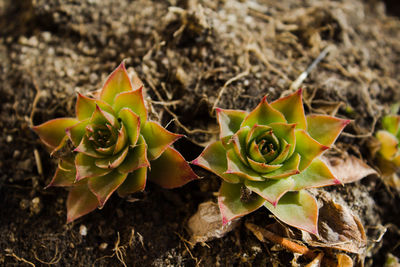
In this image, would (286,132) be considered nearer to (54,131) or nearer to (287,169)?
(287,169)

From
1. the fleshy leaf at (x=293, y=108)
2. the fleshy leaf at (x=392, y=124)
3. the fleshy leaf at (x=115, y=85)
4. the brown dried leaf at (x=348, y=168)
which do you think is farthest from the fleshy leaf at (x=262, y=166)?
the fleshy leaf at (x=392, y=124)

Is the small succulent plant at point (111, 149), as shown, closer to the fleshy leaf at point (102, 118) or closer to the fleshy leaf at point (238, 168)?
the fleshy leaf at point (102, 118)

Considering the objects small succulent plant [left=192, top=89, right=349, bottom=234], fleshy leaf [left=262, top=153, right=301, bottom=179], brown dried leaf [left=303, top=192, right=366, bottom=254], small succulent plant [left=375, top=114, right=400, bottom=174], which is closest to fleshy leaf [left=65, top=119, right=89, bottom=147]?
small succulent plant [left=192, top=89, right=349, bottom=234]

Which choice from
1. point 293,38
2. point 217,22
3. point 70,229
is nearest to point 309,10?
point 293,38

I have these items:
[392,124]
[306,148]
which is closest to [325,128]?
[306,148]

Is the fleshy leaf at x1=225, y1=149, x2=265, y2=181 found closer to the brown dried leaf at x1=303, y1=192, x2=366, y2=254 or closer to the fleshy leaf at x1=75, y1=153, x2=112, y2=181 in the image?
the brown dried leaf at x1=303, y1=192, x2=366, y2=254

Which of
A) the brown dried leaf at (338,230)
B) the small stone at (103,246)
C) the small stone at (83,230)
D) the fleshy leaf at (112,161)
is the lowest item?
the small stone at (103,246)
